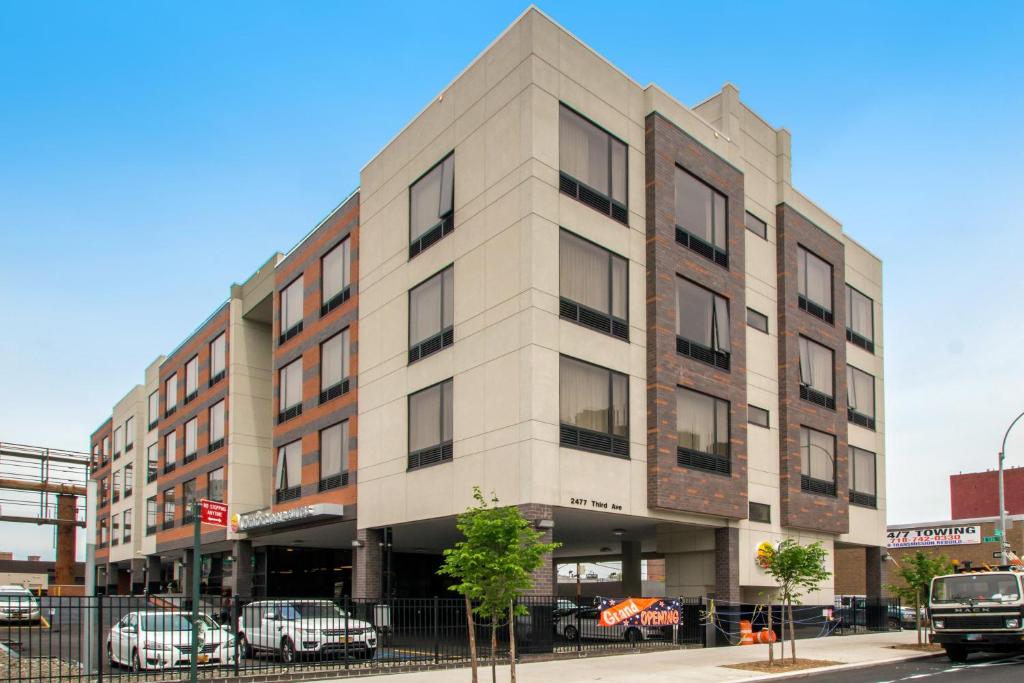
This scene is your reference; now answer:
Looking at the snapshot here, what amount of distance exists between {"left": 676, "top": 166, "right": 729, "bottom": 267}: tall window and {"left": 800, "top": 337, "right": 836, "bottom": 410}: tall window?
22.0ft

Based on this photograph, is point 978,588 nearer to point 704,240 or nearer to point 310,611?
point 704,240

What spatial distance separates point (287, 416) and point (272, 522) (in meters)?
4.94

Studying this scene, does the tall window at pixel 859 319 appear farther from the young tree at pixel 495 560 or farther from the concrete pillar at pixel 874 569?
the young tree at pixel 495 560

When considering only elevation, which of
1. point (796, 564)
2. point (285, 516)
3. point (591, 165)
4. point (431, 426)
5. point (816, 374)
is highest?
point (591, 165)

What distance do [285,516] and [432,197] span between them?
523 inches

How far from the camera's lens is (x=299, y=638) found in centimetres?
2236

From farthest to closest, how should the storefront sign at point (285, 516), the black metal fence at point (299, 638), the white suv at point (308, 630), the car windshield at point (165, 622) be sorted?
the storefront sign at point (285, 516) → the white suv at point (308, 630) → the car windshield at point (165, 622) → the black metal fence at point (299, 638)

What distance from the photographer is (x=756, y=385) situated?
34312mm

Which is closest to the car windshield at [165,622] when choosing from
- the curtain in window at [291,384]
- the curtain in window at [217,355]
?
the curtain in window at [291,384]

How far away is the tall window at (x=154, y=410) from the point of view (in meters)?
61.6

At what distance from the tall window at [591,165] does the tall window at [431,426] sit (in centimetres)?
683

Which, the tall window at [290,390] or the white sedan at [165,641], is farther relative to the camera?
the tall window at [290,390]

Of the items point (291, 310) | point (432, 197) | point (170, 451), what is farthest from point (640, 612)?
point (170, 451)

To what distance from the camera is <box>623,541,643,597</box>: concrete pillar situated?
40250 mm
